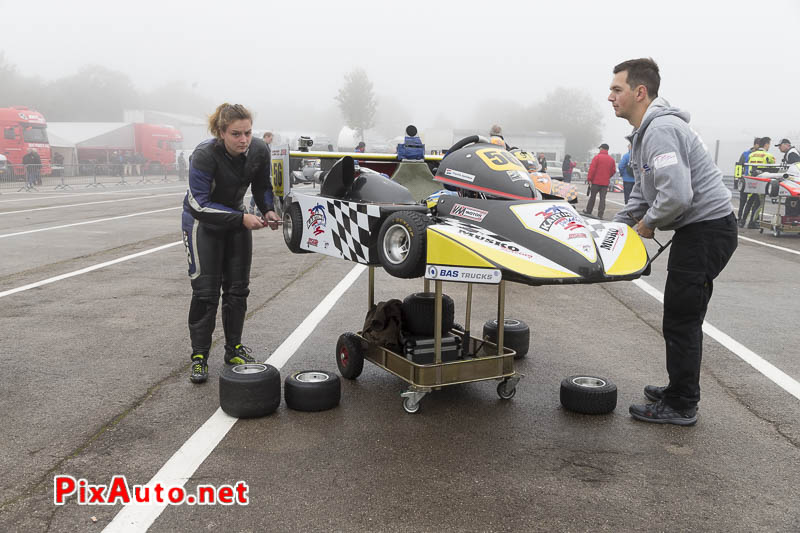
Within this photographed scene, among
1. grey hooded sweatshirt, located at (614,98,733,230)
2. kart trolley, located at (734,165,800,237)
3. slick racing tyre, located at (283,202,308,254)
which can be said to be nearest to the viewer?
grey hooded sweatshirt, located at (614,98,733,230)

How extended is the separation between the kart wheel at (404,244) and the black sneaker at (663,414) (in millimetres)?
1692

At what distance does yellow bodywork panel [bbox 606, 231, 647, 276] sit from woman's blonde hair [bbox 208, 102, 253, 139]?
261 cm

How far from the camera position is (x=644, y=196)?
13.5ft

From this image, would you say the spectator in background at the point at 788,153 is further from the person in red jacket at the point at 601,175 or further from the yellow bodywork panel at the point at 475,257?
the yellow bodywork panel at the point at 475,257

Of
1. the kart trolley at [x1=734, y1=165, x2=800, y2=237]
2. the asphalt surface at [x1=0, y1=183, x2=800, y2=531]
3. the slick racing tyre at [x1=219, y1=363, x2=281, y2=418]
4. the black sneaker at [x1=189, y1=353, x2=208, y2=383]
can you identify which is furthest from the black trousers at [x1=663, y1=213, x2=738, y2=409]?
the kart trolley at [x1=734, y1=165, x2=800, y2=237]

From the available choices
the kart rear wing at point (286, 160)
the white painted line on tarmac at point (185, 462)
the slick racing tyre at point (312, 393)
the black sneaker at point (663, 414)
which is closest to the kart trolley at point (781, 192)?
the kart rear wing at point (286, 160)

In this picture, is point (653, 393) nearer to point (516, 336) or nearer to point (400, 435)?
point (516, 336)

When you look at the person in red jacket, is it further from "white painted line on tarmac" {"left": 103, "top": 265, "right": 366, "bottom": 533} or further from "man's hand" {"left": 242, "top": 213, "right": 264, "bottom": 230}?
"man's hand" {"left": 242, "top": 213, "right": 264, "bottom": 230}

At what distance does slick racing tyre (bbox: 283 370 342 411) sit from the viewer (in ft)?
13.4

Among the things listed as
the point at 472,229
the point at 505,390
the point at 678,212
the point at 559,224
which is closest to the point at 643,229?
the point at 678,212

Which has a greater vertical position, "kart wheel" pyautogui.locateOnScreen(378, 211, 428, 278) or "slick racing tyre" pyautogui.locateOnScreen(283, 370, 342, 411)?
"kart wheel" pyautogui.locateOnScreen(378, 211, 428, 278)

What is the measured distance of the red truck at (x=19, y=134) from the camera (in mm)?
34531

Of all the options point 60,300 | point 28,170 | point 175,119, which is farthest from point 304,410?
point 175,119

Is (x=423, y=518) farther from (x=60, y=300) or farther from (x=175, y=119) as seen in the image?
(x=175, y=119)
